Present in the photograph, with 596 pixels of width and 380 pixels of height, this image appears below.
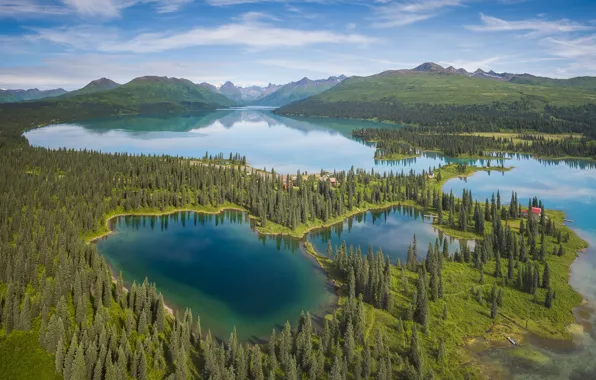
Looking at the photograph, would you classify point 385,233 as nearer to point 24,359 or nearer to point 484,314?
point 484,314

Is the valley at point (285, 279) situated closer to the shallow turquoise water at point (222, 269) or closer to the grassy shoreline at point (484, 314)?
the grassy shoreline at point (484, 314)

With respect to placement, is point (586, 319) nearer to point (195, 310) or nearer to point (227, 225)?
point (195, 310)

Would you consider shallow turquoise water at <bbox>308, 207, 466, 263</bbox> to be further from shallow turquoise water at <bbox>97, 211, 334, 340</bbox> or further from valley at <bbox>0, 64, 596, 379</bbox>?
shallow turquoise water at <bbox>97, 211, 334, 340</bbox>

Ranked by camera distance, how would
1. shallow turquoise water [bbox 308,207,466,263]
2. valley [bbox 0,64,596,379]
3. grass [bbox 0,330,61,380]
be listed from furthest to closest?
shallow turquoise water [bbox 308,207,466,263] → valley [bbox 0,64,596,379] → grass [bbox 0,330,61,380]

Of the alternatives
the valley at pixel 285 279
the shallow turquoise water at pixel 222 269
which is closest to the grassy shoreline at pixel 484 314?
the valley at pixel 285 279

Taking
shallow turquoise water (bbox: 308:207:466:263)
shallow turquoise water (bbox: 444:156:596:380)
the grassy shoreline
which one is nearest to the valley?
the grassy shoreline

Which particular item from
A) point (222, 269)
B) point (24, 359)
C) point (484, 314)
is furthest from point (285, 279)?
point (24, 359)
